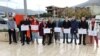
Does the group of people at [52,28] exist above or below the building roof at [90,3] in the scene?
below

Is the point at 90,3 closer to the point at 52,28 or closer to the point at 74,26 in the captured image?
the point at 74,26

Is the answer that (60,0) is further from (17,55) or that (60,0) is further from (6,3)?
(17,55)

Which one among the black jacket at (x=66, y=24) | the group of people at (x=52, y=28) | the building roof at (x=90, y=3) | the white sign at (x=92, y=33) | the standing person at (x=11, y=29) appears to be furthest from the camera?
the building roof at (x=90, y=3)

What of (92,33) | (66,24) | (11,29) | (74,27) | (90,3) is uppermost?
(90,3)

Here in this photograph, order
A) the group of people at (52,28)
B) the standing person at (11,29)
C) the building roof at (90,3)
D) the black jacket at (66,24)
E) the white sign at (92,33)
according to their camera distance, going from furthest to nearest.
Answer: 1. the building roof at (90,3)
2. the standing person at (11,29)
3. the black jacket at (66,24)
4. the group of people at (52,28)
5. the white sign at (92,33)

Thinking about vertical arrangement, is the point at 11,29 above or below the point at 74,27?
below

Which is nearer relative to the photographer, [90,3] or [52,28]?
[52,28]

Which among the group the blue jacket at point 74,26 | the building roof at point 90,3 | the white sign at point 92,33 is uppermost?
the building roof at point 90,3

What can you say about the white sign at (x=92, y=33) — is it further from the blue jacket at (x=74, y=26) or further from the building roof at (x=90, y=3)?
the building roof at (x=90, y=3)

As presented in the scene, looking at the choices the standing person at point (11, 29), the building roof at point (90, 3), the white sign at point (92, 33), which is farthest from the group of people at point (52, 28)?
the building roof at point (90, 3)

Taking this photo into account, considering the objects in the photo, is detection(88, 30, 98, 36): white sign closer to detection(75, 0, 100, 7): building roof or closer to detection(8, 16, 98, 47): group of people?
detection(8, 16, 98, 47): group of people

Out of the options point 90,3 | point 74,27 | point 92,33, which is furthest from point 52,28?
point 90,3

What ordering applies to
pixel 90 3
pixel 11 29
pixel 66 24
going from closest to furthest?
pixel 66 24, pixel 11 29, pixel 90 3

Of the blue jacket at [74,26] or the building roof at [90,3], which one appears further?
the building roof at [90,3]
